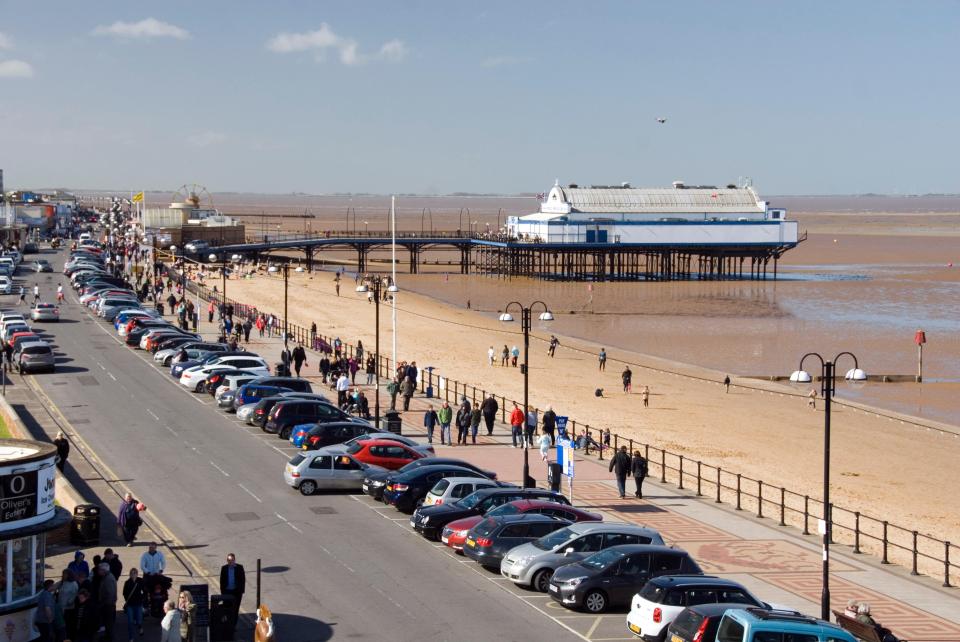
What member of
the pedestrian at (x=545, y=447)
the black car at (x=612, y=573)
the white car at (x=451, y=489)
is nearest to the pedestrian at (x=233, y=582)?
the black car at (x=612, y=573)

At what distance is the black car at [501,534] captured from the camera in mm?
22391

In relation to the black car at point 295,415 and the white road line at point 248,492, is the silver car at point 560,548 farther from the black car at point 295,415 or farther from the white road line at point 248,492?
the black car at point 295,415

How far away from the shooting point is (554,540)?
21.9m

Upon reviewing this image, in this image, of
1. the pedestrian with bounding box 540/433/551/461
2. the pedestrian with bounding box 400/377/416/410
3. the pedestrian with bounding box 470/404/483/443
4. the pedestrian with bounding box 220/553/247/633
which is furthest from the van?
the pedestrian with bounding box 400/377/416/410

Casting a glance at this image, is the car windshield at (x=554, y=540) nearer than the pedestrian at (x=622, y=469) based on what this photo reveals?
Yes

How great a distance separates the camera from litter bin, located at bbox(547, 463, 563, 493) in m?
29.1

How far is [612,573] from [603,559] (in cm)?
36

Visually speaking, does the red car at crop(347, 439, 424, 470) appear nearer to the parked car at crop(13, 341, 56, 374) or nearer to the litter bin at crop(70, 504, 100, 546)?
the litter bin at crop(70, 504, 100, 546)

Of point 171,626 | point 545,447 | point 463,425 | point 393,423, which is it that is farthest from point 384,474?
point 171,626

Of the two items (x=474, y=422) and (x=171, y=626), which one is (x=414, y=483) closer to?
(x=474, y=422)

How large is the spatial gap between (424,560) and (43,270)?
7625 cm

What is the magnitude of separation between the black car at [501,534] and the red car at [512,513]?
0.36 metres

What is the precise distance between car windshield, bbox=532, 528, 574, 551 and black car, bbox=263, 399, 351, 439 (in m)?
13.8

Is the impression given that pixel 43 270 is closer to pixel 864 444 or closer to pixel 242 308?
pixel 242 308
